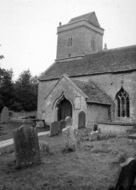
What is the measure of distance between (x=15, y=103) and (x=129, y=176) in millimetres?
35457

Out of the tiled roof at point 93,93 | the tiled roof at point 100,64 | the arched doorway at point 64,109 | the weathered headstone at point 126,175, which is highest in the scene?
the tiled roof at point 100,64

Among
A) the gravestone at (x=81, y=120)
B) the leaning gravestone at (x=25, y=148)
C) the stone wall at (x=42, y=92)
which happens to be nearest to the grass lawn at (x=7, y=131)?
the gravestone at (x=81, y=120)

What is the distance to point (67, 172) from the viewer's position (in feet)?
21.1

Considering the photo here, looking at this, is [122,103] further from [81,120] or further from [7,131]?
[7,131]

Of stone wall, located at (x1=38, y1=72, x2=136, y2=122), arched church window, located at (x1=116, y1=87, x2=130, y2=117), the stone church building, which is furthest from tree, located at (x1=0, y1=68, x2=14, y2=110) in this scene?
arched church window, located at (x1=116, y1=87, x2=130, y2=117)

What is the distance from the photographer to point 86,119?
19.3 m

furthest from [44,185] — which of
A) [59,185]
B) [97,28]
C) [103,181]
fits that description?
[97,28]

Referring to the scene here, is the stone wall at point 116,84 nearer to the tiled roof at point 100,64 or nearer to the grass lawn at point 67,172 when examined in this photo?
the tiled roof at point 100,64

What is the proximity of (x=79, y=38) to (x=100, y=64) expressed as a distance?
30.4 feet

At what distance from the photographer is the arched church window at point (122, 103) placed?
21.7m

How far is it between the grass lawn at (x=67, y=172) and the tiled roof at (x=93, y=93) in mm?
11360

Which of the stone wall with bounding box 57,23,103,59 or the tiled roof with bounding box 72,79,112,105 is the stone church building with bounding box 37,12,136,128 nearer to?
the tiled roof with bounding box 72,79,112,105

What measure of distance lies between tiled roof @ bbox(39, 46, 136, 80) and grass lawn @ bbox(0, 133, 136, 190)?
587 inches

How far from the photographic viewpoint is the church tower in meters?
32.3
